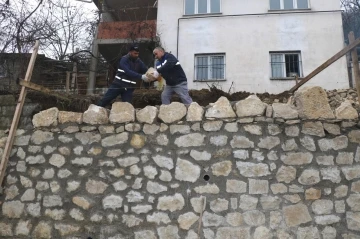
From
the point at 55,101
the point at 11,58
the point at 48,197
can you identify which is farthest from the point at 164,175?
the point at 11,58

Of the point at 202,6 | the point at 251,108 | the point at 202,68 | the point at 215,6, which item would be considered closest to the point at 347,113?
the point at 251,108

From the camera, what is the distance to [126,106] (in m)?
4.22

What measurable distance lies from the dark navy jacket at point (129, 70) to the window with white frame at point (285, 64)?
7439 millimetres

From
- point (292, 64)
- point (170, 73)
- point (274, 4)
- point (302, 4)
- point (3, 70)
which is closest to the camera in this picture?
point (170, 73)

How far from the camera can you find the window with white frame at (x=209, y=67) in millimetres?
11938

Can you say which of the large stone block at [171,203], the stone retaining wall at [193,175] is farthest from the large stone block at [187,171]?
the large stone block at [171,203]

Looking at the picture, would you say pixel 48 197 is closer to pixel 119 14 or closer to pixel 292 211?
pixel 292 211

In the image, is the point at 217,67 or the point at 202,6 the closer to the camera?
the point at 217,67

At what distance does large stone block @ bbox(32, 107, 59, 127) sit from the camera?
4.30 meters

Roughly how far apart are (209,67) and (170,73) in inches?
287

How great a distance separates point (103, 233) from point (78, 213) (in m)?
0.39

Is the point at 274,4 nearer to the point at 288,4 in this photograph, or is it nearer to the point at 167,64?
the point at 288,4

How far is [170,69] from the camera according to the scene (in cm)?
489

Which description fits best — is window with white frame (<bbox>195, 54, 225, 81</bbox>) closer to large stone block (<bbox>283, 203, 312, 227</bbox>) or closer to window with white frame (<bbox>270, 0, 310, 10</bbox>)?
window with white frame (<bbox>270, 0, 310, 10</bbox>)
